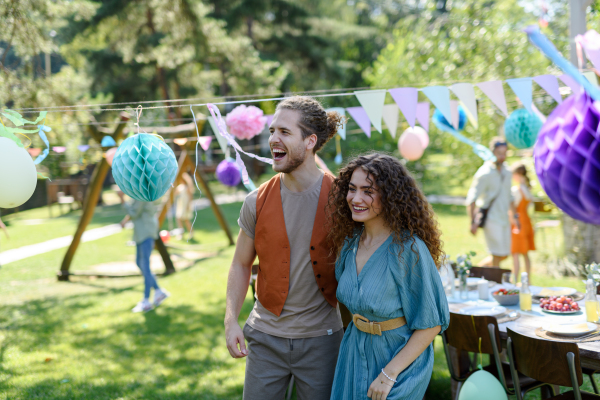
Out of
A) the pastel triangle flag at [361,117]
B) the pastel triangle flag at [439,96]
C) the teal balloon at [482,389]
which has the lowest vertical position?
the teal balloon at [482,389]

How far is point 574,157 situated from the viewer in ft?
3.95

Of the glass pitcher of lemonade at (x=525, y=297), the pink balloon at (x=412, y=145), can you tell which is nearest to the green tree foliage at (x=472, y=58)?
the pink balloon at (x=412, y=145)

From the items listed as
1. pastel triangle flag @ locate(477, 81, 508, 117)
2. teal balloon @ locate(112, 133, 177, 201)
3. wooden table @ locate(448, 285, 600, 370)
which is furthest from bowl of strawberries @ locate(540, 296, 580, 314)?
teal balloon @ locate(112, 133, 177, 201)

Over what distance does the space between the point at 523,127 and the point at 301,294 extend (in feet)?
12.9

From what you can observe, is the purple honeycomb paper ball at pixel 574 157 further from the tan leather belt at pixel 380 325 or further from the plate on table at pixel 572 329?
the plate on table at pixel 572 329

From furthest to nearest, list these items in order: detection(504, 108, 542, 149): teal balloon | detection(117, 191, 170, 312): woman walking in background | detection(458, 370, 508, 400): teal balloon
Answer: detection(117, 191, 170, 312): woman walking in background
detection(504, 108, 542, 149): teal balloon
detection(458, 370, 508, 400): teal balloon

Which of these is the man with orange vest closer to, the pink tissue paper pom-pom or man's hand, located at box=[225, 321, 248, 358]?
man's hand, located at box=[225, 321, 248, 358]

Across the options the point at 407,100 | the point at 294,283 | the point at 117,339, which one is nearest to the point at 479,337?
the point at 294,283

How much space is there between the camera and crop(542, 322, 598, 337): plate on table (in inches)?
114

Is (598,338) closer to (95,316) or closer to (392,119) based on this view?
(392,119)

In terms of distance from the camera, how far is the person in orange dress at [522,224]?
645cm

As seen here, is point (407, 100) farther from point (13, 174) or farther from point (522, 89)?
point (13, 174)

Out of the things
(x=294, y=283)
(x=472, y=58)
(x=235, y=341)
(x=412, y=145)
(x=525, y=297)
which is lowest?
(x=525, y=297)

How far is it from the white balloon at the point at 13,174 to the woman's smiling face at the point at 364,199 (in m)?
1.68
